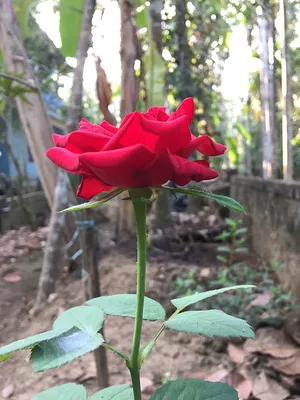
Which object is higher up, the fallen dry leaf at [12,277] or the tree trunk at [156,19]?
the tree trunk at [156,19]

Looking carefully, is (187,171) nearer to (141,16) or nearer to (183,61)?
(141,16)

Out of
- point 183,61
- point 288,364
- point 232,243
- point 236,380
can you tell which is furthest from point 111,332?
point 183,61

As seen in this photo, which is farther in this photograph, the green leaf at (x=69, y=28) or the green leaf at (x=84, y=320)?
the green leaf at (x=69, y=28)

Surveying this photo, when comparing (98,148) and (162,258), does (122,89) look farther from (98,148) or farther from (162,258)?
(98,148)

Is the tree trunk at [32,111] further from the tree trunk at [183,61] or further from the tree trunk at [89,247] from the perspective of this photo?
the tree trunk at [183,61]

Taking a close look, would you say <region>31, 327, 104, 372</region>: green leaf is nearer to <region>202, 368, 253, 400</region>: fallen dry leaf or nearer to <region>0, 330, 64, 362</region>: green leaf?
<region>0, 330, 64, 362</region>: green leaf

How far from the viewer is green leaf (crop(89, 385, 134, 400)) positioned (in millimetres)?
612

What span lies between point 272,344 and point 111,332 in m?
0.78

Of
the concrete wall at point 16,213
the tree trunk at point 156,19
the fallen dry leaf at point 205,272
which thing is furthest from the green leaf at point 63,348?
the concrete wall at point 16,213

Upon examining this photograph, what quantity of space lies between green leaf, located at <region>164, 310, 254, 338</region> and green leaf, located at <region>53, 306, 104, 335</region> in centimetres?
9

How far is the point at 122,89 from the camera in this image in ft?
10.6

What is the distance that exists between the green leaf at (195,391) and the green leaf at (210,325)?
7cm

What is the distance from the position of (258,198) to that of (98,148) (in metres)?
3.34

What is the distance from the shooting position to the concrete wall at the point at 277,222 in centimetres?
249
